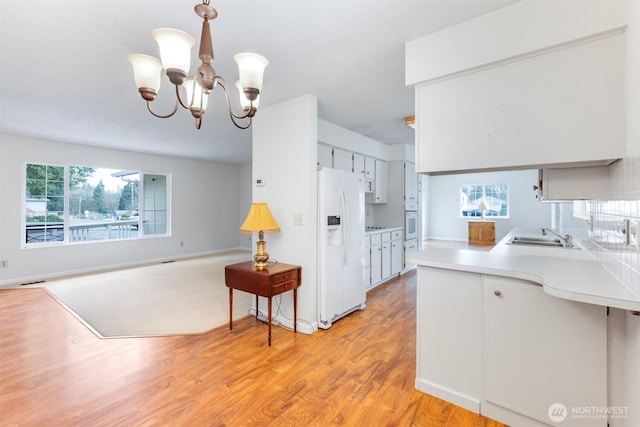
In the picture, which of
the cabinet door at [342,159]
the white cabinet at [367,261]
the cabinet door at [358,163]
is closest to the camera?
the cabinet door at [342,159]

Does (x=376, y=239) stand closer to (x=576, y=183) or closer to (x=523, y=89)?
(x=576, y=183)

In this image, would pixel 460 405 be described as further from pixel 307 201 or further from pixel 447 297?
pixel 307 201

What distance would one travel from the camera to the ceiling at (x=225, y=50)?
1724mm

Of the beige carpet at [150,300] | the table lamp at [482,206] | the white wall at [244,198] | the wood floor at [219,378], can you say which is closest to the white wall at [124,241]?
the white wall at [244,198]

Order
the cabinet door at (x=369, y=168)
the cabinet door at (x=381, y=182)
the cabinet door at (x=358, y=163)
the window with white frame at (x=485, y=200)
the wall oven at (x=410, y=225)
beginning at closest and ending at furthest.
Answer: the cabinet door at (x=358, y=163) < the cabinet door at (x=369, y=168) < the cabinet door at (x=381, y=182) < the wall oven at (x=410, y=225) < the window with white frame at (x=485, y=200)

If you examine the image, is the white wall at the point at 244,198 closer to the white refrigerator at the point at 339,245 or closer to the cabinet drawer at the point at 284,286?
the white refrigerator at the point at 339,245

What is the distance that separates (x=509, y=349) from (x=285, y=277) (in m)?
1.83

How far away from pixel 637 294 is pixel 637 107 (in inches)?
31.2

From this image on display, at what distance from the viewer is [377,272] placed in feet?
14.7

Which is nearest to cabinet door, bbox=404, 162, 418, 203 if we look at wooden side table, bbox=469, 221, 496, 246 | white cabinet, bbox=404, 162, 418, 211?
Result: white cabinet, bbox=404, 162, 418, 211

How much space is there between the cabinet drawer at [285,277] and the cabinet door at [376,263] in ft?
5.79

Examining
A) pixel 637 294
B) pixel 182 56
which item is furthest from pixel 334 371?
pixel 182 56

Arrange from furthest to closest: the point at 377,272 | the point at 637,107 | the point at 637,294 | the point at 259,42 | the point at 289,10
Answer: the point at 377,272
the point at 259,42
the point at 289,10
the point at 637,107
the point at 637,294

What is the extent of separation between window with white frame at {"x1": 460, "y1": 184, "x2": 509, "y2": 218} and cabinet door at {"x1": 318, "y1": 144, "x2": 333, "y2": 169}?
21.7 feet
